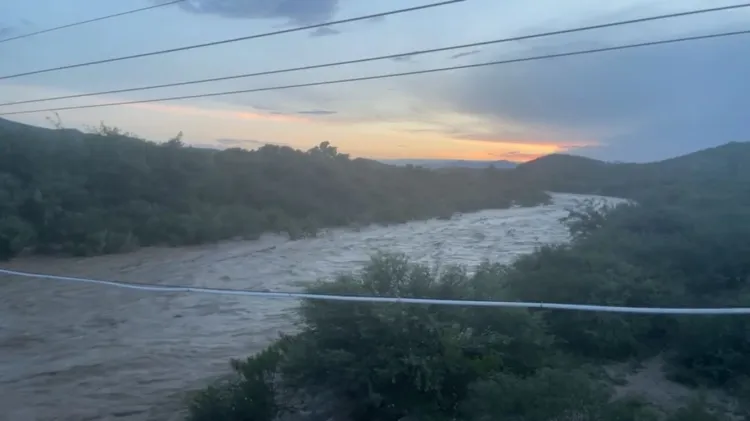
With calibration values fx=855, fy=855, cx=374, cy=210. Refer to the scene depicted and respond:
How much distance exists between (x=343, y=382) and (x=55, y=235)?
2197cm

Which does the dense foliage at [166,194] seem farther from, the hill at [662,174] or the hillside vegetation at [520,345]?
the hillside vegetation at [520,345]

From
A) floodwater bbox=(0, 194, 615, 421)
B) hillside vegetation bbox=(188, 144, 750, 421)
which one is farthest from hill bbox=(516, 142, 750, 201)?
hillside vegetation bbox=(188, 144, 750, 421)

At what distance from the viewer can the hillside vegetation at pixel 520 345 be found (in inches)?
389

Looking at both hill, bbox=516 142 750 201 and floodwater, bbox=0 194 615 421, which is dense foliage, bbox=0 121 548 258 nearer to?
floodwater, bbox=0 194 615 421

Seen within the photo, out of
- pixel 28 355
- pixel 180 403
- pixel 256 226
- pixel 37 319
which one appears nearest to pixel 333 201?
pixel 256 226

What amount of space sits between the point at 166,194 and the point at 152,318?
18.9 m

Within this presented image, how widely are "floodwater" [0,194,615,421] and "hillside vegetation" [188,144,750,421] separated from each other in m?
2.09

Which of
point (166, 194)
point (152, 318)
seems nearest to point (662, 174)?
point (166, 194)

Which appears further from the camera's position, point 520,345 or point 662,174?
point 662,174

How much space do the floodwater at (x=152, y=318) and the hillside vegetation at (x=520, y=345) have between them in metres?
2.09

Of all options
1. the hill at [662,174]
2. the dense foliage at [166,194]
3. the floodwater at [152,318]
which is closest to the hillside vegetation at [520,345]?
the floodwater at [152,318]

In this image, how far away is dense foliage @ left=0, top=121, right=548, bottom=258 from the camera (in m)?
30.1

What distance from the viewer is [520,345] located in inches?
449

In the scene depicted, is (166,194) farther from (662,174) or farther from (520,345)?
(520,345)
